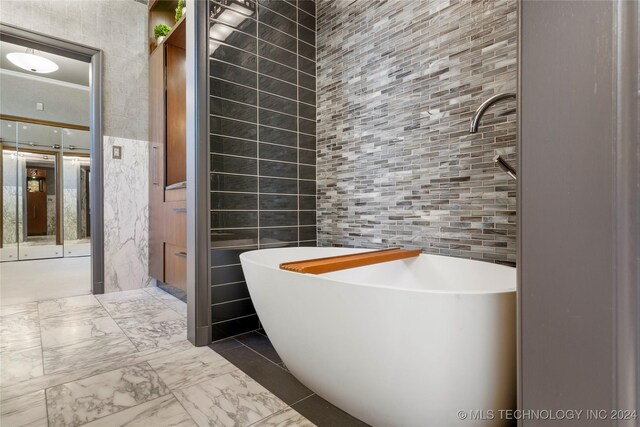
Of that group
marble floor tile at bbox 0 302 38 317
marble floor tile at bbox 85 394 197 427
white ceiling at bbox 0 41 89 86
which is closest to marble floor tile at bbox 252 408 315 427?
marble floor tile at bbox 85 394 197 427

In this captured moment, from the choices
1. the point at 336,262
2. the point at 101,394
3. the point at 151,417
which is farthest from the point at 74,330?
the point at 336,262

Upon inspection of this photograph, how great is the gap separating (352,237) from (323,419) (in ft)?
3.75

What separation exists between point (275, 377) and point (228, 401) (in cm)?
24

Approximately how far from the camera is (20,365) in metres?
1.47

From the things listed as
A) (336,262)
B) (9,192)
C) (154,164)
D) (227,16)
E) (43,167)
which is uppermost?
(227,16)

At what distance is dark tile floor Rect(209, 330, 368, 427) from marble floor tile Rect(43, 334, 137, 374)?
49 centimetres

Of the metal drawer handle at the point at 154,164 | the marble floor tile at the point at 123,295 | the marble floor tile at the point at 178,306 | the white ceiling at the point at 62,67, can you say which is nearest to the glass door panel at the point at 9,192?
the white ceiling at the point at 62,67

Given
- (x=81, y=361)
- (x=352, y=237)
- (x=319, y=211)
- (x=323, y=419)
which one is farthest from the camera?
(x=319, y=211)

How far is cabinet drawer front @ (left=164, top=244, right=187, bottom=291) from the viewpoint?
7.75 feet

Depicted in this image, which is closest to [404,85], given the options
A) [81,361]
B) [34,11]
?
[81,361]

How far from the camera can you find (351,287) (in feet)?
3.00

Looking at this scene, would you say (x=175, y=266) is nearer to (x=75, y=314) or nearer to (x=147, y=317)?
(x=147, y=317)

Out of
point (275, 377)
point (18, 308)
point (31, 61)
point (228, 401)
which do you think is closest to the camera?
point (228, 401)

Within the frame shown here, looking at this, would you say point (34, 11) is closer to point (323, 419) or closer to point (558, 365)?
point (323, 419)
